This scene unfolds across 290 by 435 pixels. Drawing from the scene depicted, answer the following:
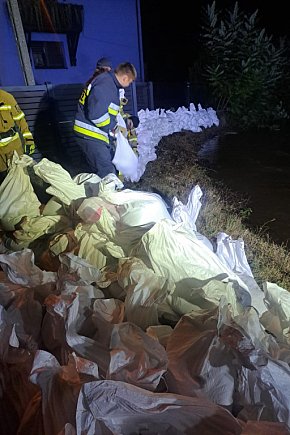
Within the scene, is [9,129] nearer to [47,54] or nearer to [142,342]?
[142,342]

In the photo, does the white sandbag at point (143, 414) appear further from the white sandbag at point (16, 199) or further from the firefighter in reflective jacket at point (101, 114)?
the firefighter in reflective jacket at point (101, 114)

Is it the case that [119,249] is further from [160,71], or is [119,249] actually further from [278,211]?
[160,71]

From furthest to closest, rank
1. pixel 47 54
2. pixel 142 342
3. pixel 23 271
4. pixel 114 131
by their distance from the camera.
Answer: pixel 47 54, pixel 114 131, pixel 23 271, pixel 142 342

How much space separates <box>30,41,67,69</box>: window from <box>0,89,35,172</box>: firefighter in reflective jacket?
7.48 meters

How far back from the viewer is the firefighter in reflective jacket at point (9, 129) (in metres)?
3.35

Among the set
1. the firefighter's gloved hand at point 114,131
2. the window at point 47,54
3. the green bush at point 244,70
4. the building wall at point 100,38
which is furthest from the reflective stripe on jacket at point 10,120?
the green bush at point 244,70

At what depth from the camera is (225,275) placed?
6.09ft

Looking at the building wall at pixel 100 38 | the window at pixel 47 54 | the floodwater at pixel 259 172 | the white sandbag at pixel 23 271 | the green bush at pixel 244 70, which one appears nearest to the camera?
the white sandbag at pixel 23 271

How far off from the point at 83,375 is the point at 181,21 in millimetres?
22420

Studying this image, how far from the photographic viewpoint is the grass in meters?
2.98

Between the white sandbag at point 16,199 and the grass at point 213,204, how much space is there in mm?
1567

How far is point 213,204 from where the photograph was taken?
4148mm

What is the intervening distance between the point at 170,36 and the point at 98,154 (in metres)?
19.4

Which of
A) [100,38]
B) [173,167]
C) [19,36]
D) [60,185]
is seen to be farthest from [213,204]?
[100,38]
